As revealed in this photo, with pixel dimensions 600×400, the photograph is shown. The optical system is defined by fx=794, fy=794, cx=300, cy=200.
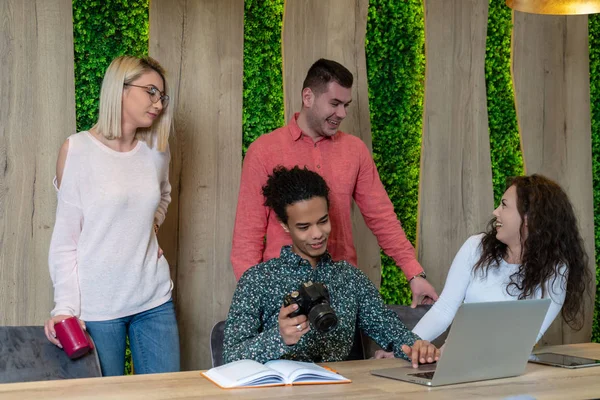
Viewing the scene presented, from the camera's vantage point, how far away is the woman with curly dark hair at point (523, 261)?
2871mm

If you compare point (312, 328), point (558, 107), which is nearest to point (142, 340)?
point (312, 328)

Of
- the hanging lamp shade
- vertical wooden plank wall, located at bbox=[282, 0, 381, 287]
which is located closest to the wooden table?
the hanging lamp shade

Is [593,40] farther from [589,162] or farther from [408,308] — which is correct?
[408,308]

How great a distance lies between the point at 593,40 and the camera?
4574mm

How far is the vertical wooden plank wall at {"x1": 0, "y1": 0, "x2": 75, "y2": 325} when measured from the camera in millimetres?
3223

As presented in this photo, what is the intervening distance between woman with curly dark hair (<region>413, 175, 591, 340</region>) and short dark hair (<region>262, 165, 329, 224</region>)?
66cm

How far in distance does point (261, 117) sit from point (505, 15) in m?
1.58

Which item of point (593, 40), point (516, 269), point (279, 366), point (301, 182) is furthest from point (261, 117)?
point (593, 40)

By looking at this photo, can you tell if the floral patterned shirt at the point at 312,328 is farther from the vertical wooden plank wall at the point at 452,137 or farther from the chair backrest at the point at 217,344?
the vertical wooden plank wall at the point at 452,137

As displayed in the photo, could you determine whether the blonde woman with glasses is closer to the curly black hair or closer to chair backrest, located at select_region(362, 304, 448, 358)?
chair backrest, located at select_region(362, 304, 448, 358)

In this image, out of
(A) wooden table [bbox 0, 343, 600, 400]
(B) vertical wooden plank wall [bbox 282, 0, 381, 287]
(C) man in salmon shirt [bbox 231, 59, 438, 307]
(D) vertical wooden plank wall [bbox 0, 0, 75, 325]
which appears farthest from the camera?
(B) vertical wooden plank wall [bbox 282, 0, 381, 287]

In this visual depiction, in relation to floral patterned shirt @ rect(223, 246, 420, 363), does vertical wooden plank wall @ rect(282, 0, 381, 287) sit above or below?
above

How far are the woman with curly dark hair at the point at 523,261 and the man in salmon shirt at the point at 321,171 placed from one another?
19cm

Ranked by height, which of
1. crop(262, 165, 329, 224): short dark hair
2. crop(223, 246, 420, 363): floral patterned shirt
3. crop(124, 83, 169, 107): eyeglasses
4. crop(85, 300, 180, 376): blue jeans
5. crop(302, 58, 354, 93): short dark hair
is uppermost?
crop(302, 58, 354, 93): short dark hair
